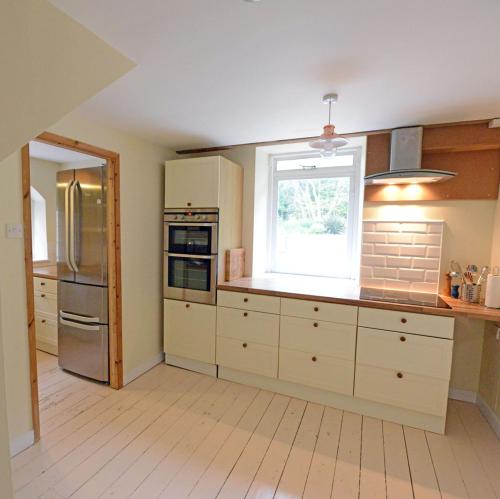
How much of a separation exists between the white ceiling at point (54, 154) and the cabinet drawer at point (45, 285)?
1.38 m

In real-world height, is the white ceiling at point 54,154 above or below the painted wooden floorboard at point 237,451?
above

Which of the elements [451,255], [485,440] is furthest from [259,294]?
[485,440]

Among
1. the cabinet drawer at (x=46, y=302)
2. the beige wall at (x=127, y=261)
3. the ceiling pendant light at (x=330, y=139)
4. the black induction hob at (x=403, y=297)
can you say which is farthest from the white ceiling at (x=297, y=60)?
the cabinet drawer at (x=46, y=302)

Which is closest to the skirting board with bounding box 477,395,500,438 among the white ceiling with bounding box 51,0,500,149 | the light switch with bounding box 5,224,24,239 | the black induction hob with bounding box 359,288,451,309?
the black induction hob with bounding box 359,288,451,309

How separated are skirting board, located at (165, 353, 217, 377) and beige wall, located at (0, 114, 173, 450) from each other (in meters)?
0.15

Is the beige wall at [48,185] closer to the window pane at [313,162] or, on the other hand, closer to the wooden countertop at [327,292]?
the wooden countertop at [327,292]

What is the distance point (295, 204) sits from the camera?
10.6 feet

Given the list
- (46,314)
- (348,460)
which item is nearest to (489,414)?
(348,460)

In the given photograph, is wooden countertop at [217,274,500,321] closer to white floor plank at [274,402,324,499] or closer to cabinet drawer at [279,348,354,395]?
cabinet drawer at [279,348,354,395]

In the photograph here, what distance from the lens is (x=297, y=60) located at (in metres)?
1.42

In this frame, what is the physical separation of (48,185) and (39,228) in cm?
59

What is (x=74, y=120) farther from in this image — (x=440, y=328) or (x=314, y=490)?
(x=440, y=328)

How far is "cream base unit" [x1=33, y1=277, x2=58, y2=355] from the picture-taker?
10.2 ft

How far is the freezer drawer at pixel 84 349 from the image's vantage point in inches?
101
